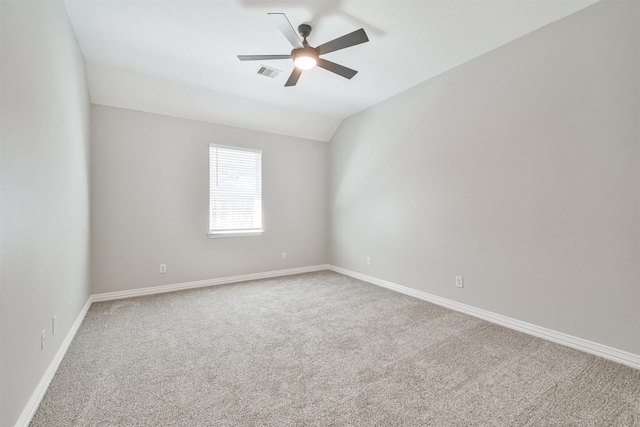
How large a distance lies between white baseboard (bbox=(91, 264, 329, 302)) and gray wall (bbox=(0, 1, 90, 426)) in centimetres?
94

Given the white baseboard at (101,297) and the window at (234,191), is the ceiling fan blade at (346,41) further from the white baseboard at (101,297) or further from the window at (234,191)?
the white baseboard at (101,297)

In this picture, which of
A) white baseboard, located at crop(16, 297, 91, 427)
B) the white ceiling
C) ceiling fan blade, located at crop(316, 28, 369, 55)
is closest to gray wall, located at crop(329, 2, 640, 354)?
the white ceiling

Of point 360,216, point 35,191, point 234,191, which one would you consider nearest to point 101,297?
point 234,191

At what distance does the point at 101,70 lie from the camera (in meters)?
3.16

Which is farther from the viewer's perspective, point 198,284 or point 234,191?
point 234,191

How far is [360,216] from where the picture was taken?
461 cm

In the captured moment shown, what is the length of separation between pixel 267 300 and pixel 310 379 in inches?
69.8

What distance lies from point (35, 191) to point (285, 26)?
2.02 m

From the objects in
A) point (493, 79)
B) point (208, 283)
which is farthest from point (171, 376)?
point (493, 79)

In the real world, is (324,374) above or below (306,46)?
below

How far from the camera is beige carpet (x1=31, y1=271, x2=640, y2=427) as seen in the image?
156 centimetres

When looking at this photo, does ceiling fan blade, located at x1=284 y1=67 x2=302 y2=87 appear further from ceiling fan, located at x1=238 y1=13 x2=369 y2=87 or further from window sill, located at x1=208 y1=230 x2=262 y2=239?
window sill, located at x1=208 y1=230 x2=262 y2=239

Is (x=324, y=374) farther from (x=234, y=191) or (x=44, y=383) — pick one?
(x=234, y=191)

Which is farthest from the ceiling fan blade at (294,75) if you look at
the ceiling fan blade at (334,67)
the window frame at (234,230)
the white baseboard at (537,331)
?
the white baseboard at (537,331)
